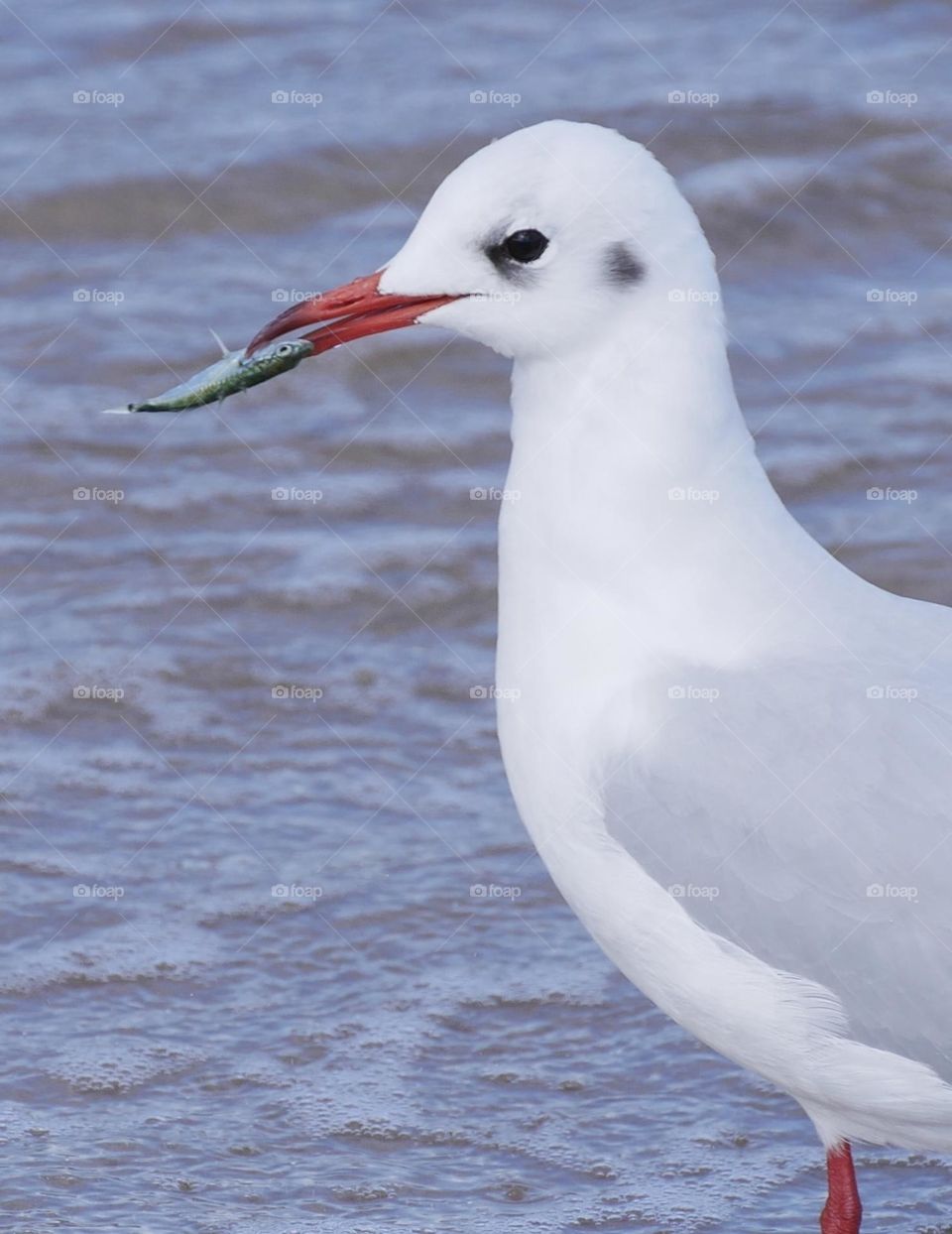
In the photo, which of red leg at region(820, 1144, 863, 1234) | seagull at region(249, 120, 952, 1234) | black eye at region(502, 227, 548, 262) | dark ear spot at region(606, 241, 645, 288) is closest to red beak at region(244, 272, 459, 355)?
seagull at region(249, 120, 952, 1234)

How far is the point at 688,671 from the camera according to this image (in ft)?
12.3

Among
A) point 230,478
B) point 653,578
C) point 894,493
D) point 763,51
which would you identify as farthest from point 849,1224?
→ point 763,51

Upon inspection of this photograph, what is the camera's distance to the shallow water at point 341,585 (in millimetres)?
4605

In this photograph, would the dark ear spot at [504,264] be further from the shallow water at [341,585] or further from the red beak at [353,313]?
the shallow water at [341,585]

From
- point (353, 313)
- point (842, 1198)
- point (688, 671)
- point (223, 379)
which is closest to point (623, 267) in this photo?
point (353, 313)

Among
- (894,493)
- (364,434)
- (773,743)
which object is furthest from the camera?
(364,434)

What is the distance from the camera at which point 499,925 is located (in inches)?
210

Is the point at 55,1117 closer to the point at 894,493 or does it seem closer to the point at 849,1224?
the point at 849,1224

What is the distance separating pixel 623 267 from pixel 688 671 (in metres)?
0.66

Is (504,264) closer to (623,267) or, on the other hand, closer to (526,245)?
(526,245)

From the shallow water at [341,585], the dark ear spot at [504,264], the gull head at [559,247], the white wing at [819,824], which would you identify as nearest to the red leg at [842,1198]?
the shallow water at [341,585]

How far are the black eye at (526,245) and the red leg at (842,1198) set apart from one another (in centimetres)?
168

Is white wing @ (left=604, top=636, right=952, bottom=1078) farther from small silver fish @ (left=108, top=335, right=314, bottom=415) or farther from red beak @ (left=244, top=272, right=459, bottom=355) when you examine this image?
small silver fish @ (left=108, top=335, right=314, bottom=415)

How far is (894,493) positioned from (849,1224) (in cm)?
332
